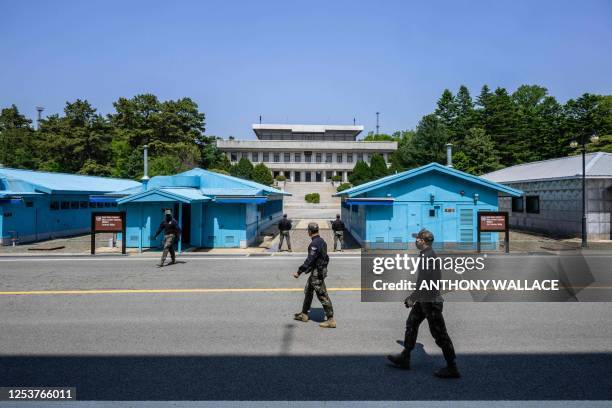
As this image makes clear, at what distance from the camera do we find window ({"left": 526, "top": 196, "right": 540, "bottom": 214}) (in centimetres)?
3060

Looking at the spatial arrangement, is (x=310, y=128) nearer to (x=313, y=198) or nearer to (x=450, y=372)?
(x=313, y=198)

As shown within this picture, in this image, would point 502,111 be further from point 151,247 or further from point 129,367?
point 129,367

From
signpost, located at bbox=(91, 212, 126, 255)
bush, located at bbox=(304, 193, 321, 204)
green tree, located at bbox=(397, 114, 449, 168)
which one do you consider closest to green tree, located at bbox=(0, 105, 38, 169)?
bush, located at bbox=(304, 193, 321, 204)

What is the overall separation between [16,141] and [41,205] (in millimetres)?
45766

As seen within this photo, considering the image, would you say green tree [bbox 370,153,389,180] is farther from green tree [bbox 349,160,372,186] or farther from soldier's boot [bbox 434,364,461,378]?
soldier's boot [bbox 434,364,461,378]

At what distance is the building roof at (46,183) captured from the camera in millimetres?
24797

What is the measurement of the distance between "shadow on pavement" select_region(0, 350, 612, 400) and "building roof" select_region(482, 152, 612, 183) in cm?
2212

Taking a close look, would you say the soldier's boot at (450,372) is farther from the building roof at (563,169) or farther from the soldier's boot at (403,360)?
the building roof at (563,169)

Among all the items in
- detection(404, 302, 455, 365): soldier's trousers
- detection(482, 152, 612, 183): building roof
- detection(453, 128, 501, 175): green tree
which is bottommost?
detection(404, 302, 455, 365): soldier's trousers

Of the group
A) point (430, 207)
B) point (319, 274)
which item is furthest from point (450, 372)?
point (430, 207)

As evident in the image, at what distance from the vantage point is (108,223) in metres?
19.7

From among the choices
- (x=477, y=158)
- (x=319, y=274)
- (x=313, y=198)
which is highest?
(x=477, y=158)

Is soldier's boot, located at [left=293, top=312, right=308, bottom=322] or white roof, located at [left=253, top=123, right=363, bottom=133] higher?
white roof, located at [left=253, top=123, right=363, bottom=133]

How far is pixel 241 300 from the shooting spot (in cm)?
1073
